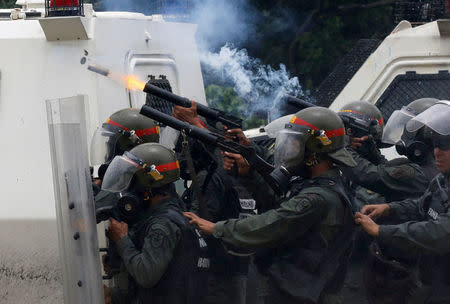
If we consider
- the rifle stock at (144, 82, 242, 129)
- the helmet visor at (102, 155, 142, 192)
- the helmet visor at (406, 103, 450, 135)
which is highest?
the rifle stock at (144, 82, 242, 129)

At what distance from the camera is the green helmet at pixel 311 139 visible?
192 inches

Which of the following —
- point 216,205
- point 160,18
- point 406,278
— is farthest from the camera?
point 160,18

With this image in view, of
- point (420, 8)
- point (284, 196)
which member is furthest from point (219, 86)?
point (284, 196)

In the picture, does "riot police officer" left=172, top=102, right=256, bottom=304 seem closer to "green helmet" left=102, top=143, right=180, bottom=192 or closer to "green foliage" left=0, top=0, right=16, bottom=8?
"green helmet" left=102, top=143, right=180, bottom=192

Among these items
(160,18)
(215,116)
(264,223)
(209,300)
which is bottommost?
(209,300)

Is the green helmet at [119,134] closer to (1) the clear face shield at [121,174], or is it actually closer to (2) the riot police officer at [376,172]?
(1) the clear face shield at [121,174]

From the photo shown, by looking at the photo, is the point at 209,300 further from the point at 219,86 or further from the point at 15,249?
the point at 219,86

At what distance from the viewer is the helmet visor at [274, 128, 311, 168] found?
16.0 ft

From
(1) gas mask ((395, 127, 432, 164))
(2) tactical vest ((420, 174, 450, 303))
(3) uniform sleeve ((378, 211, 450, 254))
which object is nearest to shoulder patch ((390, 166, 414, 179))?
(1) gas mask ((395, 127, 432, 164))

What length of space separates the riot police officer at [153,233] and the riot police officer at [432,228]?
826 mm

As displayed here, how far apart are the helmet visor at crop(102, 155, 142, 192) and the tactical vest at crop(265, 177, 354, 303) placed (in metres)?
0.77

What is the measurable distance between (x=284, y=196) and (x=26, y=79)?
1.59 m

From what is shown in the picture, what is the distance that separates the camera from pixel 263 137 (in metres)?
7.18

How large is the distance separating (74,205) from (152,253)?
40 centimetres
